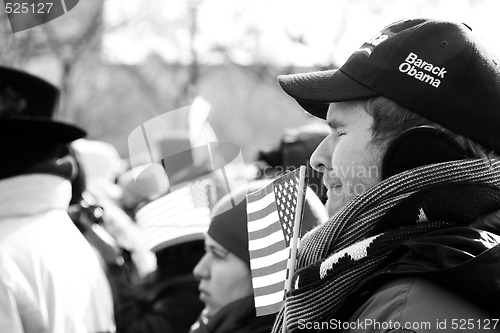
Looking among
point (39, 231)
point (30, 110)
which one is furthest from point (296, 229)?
point (30, 110)

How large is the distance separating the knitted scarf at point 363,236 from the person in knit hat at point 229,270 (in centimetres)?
150

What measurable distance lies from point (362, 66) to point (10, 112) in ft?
7.86

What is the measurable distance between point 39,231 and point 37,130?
1.66ft

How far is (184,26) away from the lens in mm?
20266

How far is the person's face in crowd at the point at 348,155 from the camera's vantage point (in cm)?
214

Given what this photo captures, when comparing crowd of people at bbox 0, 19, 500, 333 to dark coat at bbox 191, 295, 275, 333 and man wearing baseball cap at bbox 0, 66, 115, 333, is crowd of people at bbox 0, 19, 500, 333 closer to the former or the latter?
dark coat at bbox 191, 295, 275, 333

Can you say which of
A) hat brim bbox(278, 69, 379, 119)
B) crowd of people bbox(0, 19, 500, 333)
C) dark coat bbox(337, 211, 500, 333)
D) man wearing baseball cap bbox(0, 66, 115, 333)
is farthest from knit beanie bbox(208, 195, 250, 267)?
dark coat bbox(337, 211, 500, 333)

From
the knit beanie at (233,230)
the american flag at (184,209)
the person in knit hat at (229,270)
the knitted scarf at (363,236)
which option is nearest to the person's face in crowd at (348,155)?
the knitted scarf at (363,236)

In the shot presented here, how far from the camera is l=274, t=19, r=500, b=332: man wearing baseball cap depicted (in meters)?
1.83

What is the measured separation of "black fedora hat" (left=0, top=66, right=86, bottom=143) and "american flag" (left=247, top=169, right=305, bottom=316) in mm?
1551

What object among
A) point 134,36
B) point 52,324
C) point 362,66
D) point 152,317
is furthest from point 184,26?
point 362,66

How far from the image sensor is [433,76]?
2068mm

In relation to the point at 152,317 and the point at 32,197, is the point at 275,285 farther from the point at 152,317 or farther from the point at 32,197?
the point at 152,317

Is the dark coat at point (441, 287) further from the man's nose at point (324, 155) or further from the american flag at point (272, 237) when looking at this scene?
the american flag at point (272, 237)
